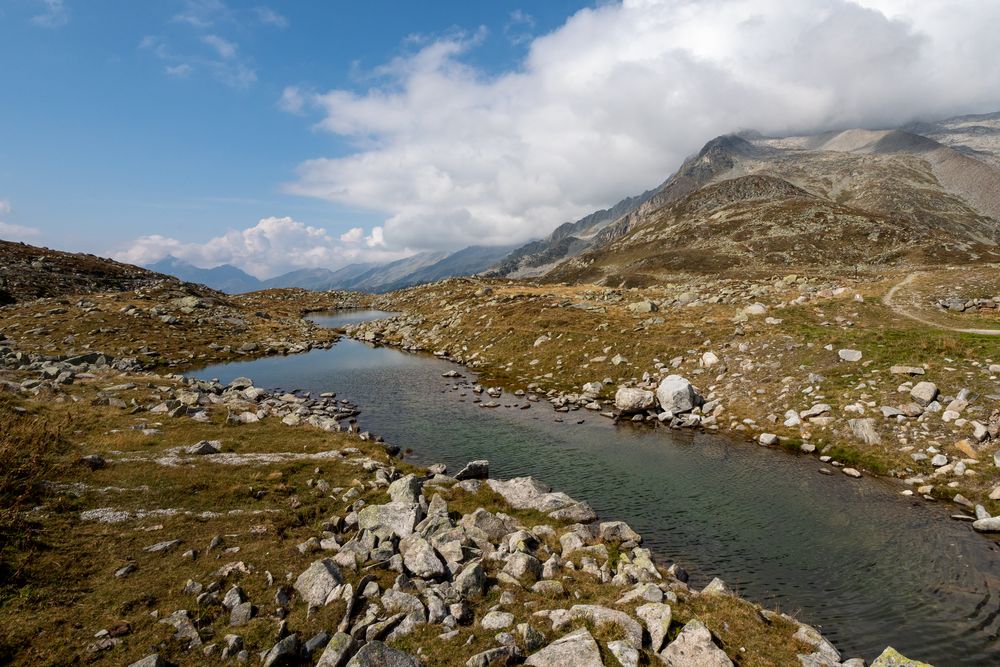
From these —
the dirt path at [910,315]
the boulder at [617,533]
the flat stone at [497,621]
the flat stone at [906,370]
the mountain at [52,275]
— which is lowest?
the boulder at [617,533]

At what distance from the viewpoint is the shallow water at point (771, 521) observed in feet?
53.9

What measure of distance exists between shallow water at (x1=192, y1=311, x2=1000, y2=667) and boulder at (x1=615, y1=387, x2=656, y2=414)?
105 inches

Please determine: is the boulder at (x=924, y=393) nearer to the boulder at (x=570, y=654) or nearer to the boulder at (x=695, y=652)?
the boulder at (x=695, y=652)

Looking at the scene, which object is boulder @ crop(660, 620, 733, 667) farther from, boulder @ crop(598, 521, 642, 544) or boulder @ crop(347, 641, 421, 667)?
boulder @ crop(598, 521, 642, 544)

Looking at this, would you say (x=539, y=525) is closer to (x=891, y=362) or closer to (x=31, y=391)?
(x=891, y=362)

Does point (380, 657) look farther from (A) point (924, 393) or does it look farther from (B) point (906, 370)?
(B) point (906, 370)

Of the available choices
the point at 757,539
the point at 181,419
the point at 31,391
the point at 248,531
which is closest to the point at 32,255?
the point at 31,391

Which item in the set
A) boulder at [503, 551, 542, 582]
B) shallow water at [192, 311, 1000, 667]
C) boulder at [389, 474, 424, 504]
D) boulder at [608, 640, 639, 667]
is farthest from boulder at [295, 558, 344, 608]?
shallow water at [192, 311, 1000, 667]

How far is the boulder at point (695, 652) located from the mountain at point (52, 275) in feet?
381

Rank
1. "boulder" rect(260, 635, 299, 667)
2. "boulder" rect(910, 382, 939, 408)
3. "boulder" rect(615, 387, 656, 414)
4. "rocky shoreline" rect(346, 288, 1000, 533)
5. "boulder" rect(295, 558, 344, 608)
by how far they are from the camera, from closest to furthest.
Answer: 1. "boulder" rect(260, 635, 299, 667)
2. "boulder" rect(295, 558, 344, 608)
3. "rocky shoreline" rect(346, 288, 1000, 533)
4. "boulder" rect(910, 382, 939, 408)
5. "boulder" rect(615, 387, 656, 414)

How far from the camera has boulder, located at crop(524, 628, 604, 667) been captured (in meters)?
11.8

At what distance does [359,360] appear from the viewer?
73000 millimetres

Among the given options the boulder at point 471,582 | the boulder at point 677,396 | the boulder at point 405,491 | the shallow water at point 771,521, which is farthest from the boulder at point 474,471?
the boulder at point 677,396

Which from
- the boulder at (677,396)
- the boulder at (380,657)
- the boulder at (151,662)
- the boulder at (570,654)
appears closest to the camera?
the boulder at (151,662)
